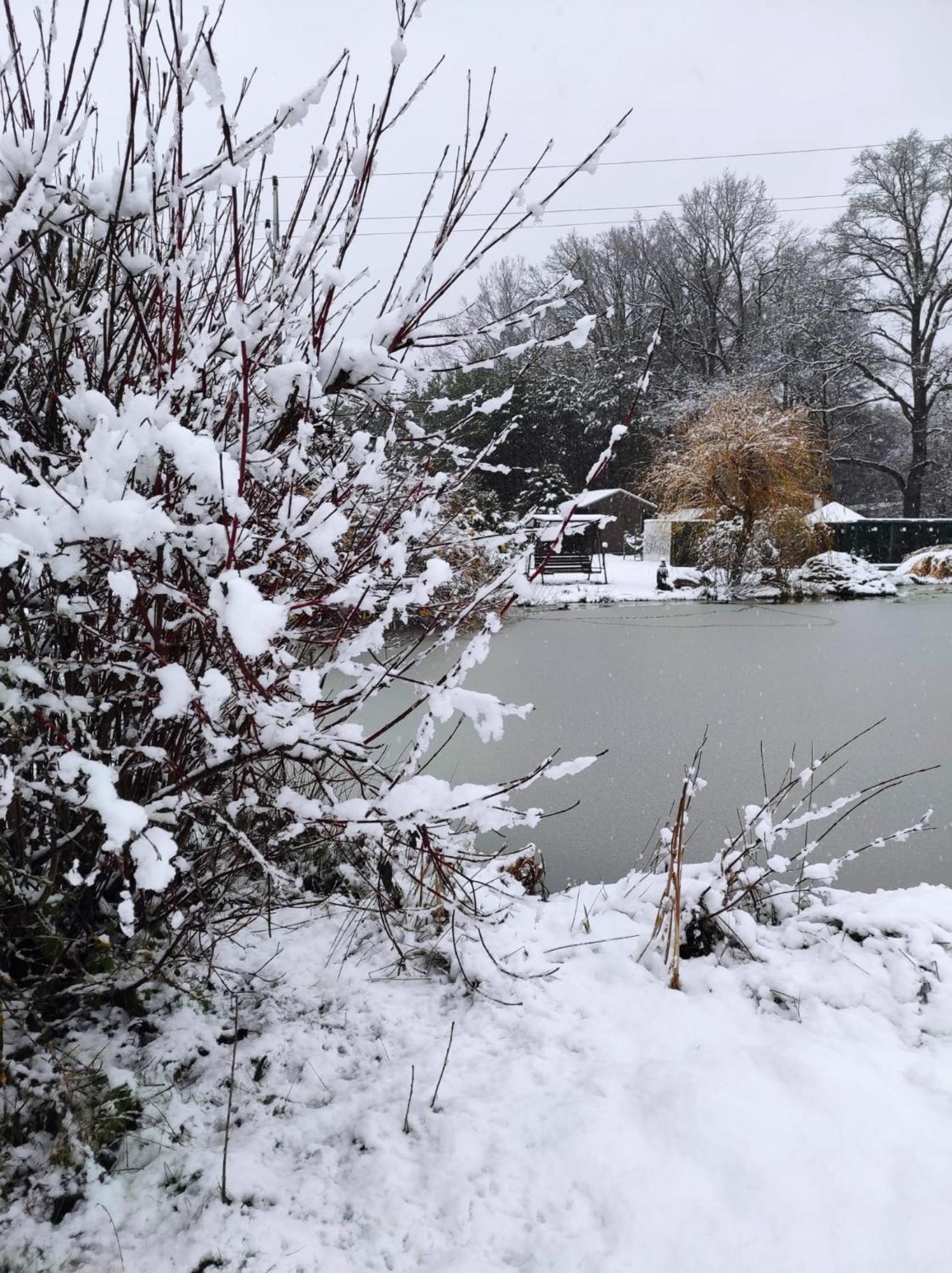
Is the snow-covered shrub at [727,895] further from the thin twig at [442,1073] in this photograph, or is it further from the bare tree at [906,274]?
the bare tree at [906,274]

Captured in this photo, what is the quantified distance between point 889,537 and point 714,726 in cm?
1475

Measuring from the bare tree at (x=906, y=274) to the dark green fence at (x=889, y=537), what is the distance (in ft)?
15.3

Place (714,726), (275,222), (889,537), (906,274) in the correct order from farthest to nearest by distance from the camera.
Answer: (906,274) < (889,537) < (714,726) < (275,222)

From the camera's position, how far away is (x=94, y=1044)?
1.61m

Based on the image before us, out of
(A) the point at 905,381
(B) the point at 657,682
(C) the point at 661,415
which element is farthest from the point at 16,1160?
(A) the point at 905,381

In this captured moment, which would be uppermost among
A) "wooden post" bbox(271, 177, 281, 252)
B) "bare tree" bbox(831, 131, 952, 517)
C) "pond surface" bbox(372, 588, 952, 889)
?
"bare tree" bbox(831, 131, 952, 517)

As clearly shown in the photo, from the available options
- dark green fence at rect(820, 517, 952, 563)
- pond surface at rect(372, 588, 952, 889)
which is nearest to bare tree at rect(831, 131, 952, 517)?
dark green fence at rect(820, 517, 952, 563)

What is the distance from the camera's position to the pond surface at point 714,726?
327 centimetres

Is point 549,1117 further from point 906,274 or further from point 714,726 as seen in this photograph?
point 906,274

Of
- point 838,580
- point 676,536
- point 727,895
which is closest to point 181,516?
point 727,895

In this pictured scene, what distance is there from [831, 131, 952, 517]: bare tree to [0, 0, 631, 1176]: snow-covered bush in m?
22.9

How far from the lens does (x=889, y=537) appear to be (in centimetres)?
1723

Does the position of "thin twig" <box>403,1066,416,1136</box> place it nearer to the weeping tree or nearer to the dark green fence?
the weeping tree

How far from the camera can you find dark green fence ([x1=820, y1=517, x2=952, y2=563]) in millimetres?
17078
